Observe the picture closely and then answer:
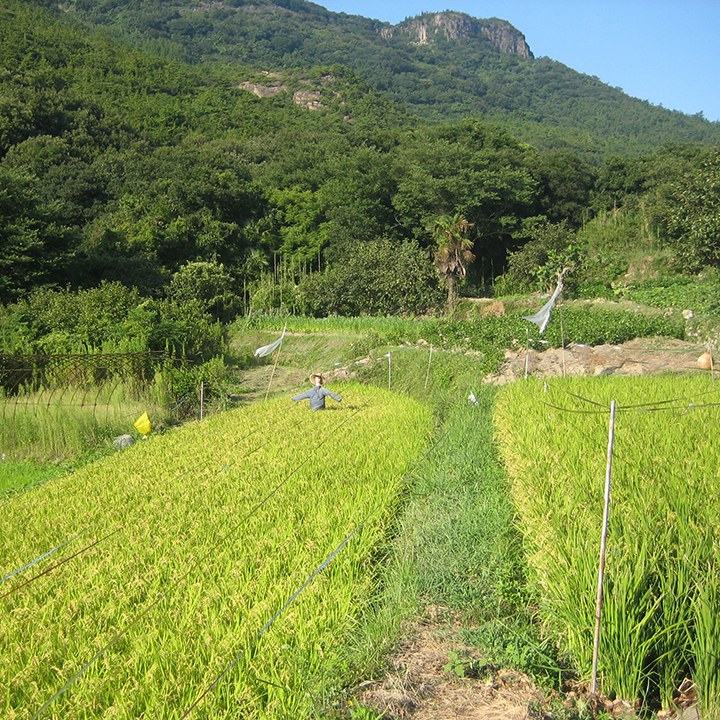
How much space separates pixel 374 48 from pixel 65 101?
3864 inches

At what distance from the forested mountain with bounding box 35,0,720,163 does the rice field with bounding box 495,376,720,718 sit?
185 feet

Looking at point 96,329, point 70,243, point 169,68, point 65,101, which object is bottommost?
point 96,329

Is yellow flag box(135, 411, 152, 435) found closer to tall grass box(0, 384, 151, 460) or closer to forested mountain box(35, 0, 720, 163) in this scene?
tall grass box(0, 384, 151, 460)

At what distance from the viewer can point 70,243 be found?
2377 cm

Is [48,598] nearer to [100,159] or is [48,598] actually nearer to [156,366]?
[156,366]

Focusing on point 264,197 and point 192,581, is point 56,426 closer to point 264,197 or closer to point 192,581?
point 192,581

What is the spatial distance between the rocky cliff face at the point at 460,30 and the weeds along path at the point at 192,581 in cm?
19300

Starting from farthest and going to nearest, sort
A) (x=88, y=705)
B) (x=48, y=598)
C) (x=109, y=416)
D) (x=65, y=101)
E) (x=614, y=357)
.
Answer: (x=65, y=101) < (x=614, y=357) < (x=109, y=416) < (x=48, y=598) < (x=88, y=705)

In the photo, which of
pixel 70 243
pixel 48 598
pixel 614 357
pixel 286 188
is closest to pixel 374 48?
pixel 286 188

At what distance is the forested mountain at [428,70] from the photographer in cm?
8131

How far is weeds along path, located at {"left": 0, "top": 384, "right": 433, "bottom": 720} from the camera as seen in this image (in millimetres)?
2814

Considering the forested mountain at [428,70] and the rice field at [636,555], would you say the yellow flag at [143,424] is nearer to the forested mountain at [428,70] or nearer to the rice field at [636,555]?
the rice field at [636,555]

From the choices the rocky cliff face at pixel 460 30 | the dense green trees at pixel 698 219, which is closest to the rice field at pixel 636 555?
the dense green trees at pixel 698 219

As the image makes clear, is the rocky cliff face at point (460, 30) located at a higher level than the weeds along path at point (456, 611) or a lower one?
higher
